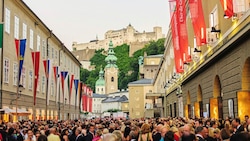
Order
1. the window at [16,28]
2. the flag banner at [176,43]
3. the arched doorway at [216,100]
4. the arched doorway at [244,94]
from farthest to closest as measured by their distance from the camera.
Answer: the window at [16,28], the flag banner at [176,43], the arched doorway at [216,100], the arched doorway at [244,94]

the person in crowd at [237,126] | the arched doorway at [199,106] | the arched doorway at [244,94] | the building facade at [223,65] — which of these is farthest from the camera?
the arched doorway at [199,106]

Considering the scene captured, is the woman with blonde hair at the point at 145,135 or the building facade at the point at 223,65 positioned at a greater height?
the building facade at the point at 223,65

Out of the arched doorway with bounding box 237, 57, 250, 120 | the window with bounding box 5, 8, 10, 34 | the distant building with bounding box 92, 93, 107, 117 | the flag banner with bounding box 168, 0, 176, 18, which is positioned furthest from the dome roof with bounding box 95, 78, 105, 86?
the arched doorway with bounding box 237, 57, 250, 120

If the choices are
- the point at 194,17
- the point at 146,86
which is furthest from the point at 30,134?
the point at 146,86

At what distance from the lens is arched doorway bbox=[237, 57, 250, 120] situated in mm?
17359

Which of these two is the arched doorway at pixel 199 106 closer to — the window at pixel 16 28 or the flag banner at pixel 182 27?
the flag banner at pixel 182 27

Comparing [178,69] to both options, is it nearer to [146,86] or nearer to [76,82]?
[76,82]

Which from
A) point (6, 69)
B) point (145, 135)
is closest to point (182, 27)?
point (6, 69)

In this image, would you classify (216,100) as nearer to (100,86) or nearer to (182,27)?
(182,27)

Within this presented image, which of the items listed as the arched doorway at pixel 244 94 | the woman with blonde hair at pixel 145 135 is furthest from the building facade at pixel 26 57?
the woman with blonde hair at pixel 145 135

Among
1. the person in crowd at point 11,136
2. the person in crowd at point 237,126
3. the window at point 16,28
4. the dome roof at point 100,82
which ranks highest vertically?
the dome roof at point 100,82

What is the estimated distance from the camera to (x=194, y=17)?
23375 mm

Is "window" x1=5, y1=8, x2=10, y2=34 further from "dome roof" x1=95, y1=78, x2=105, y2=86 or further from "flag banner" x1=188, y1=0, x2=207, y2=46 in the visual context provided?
"dome roof" x1=95, y1=78, x2=105, y2=86

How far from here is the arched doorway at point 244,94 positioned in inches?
683
